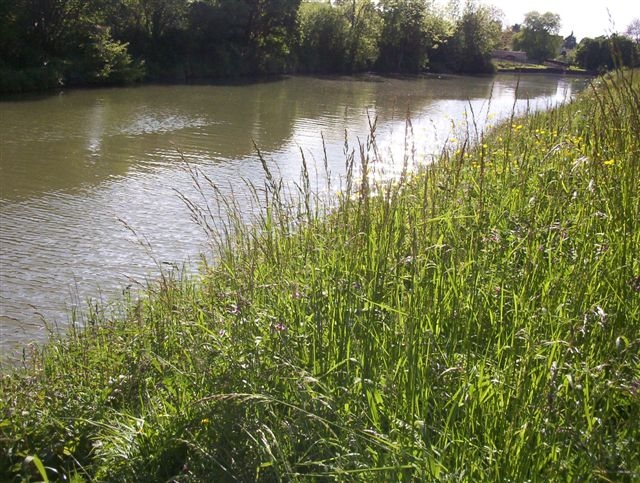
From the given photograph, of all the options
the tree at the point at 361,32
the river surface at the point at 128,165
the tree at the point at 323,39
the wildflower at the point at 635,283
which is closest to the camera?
the wildflower at the point at 635,283

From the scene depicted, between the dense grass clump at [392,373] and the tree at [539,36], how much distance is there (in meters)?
95.0

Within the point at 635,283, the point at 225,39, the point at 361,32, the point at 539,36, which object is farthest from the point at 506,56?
the point at 635,283

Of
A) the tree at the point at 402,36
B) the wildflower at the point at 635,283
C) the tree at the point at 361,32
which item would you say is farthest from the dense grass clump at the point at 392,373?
the tree at the point at 402,36

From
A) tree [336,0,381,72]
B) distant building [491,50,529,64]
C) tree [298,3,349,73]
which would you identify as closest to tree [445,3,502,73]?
distant building [491,50,529,64]

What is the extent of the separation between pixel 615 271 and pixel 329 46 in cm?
4728

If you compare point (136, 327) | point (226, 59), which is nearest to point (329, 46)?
point (226, 59)

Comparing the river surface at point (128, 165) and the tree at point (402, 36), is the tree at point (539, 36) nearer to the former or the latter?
the tree at point (402, 36)

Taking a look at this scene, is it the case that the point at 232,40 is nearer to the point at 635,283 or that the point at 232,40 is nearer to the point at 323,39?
the point at 323,39

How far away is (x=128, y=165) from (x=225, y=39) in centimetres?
2726

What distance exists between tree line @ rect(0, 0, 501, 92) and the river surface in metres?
2.09

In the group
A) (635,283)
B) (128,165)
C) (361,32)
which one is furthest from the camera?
(361,32)

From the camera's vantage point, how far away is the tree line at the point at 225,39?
26656 mm

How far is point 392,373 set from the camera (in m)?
2.20

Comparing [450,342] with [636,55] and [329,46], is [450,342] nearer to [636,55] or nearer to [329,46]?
[636,55]
